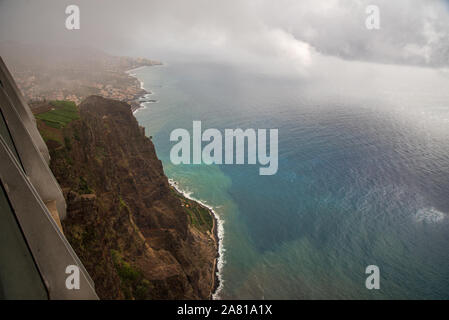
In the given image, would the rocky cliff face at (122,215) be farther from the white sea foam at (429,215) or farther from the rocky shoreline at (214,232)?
the white sea foam at (429,215)

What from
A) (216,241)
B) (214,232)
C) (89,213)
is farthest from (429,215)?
(89,213)

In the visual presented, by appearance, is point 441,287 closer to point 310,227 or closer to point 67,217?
point 310,227

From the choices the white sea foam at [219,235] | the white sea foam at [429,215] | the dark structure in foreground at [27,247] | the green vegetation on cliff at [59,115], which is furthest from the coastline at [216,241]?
the white sea foam at [429,215]

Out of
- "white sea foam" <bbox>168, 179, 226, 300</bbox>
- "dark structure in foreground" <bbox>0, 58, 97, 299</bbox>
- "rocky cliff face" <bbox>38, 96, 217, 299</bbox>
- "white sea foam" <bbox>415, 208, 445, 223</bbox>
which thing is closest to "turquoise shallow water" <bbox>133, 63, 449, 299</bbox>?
"white sea foam" <bbox>415, 208, 445, 223</bbox>

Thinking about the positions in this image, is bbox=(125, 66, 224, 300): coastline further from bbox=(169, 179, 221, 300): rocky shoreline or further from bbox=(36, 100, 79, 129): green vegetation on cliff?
bbox=(36, 100, 79, 129): green vegetation on cliff

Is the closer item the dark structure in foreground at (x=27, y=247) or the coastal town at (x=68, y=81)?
the dark structure in foreground at (x=27, y=247)

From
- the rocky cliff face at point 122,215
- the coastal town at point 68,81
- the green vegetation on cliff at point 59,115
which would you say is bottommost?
the rocky cliff face at point 122,215
